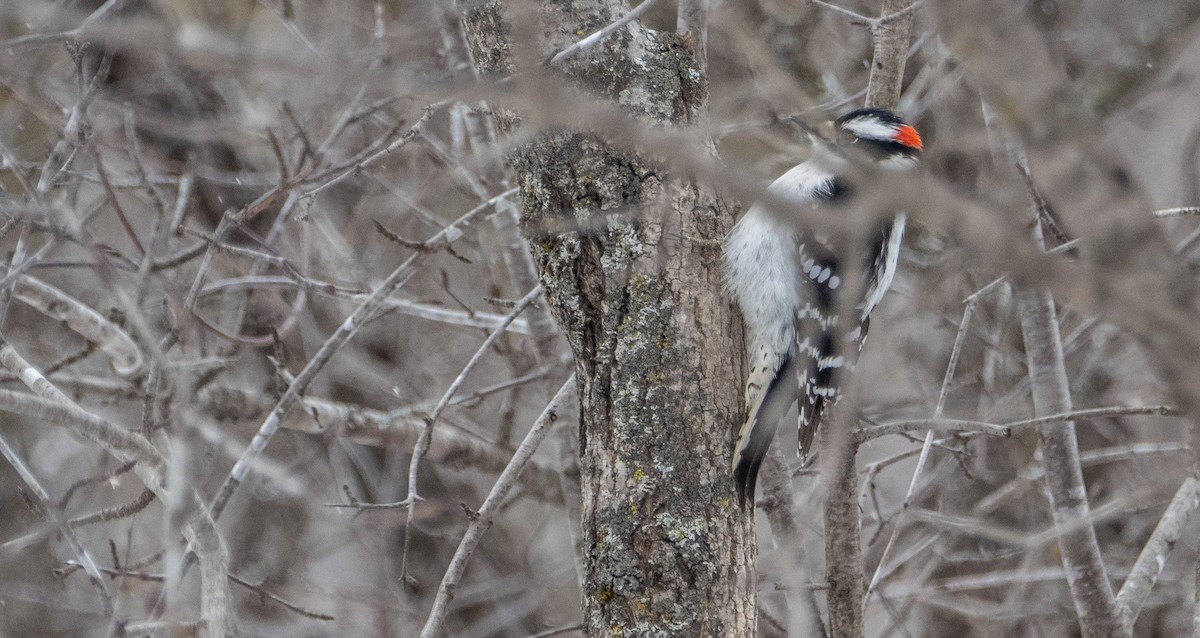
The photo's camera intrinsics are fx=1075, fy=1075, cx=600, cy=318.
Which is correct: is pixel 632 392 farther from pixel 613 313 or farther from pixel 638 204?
pixel 638 204

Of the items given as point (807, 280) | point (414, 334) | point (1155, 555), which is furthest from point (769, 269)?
point (414, 334)

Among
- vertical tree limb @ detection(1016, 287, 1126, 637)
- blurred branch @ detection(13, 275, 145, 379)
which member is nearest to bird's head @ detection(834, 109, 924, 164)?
vertical tree limb @ detection(1016, 287, 1126, 637)

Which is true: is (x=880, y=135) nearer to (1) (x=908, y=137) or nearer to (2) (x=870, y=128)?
(2) (x=870, y=128)

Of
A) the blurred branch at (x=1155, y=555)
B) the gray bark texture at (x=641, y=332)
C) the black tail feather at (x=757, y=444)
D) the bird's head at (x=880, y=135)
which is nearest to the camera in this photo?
the gray bark texture at (x=641, y=332)

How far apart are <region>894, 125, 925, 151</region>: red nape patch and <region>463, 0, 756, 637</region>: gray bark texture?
1.47m

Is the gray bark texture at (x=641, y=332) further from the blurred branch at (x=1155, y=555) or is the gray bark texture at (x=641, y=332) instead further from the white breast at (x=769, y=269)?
the blurred branch at (x=1155, y=555)

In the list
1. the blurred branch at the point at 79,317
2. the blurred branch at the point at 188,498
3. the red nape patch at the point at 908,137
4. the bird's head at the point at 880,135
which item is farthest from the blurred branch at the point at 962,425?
the blurred branch at the point at 79,317

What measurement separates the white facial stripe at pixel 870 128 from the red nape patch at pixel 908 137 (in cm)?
4

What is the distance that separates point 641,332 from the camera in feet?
7.51

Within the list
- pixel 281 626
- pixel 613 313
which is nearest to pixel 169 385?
pixel 613 313

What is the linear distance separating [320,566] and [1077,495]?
15.4 feet

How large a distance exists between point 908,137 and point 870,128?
419 mm

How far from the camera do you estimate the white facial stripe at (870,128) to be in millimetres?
3471

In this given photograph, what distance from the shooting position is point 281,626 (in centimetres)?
598
